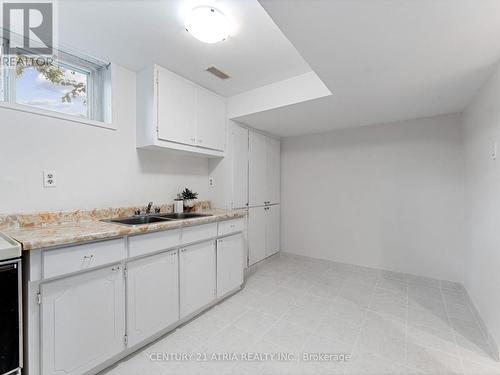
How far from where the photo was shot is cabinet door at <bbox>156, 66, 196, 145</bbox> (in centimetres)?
221

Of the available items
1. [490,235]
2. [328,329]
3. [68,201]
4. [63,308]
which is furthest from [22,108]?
[490,235]

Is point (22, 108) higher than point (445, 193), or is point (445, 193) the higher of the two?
point (22, 108)

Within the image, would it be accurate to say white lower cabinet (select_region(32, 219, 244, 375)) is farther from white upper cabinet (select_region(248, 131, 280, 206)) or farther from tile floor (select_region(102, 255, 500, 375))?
white upper cabinet (select_region(248, 131, 280, 206))

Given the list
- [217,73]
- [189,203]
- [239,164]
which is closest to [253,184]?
[239,164]

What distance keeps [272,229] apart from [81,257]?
2.76 metres

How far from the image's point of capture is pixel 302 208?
12.6ft

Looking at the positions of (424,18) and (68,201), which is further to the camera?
(68,201)

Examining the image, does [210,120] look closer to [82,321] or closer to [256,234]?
[256,234]

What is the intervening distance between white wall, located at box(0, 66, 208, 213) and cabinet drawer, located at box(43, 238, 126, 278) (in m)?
0.72

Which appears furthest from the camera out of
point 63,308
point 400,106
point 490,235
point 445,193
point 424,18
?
point 445,193

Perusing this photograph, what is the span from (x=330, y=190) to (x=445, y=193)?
135cm

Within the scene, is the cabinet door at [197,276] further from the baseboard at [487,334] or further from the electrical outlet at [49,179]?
the baseboard at [487,334]

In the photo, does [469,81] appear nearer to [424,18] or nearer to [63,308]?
[424,18]

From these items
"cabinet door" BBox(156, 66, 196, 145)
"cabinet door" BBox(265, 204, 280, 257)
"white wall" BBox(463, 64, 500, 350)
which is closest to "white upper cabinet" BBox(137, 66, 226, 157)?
"cabinet door" BBox(156, 66, 196, 145)
